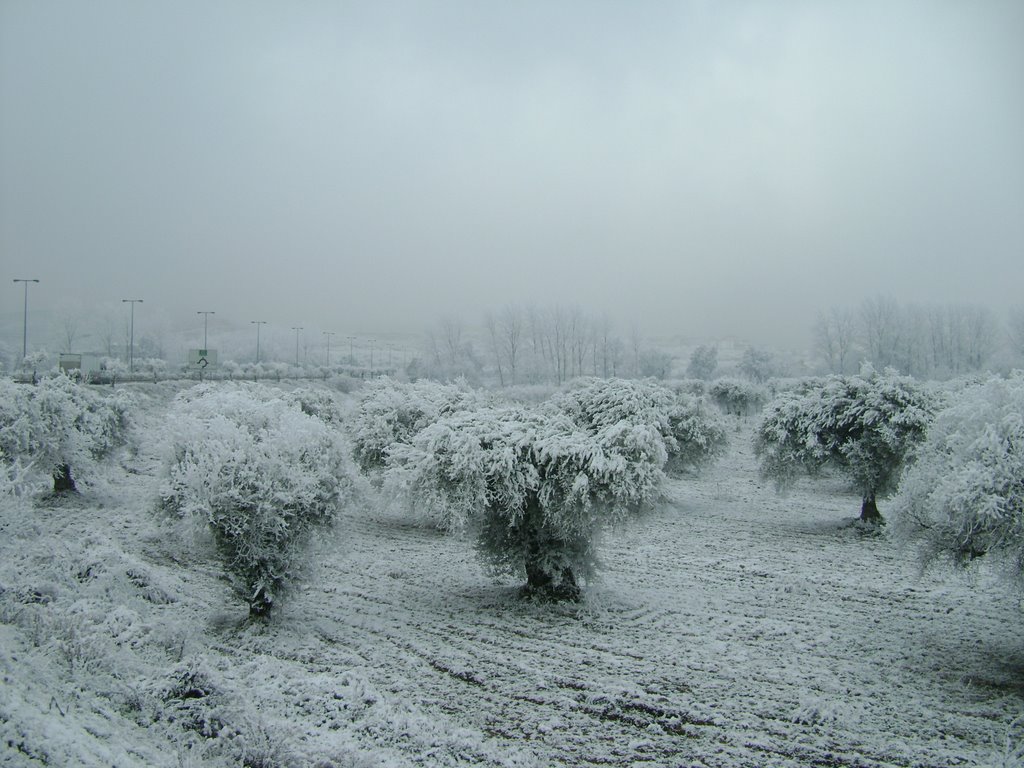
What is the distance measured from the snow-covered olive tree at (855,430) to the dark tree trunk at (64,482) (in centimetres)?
3284

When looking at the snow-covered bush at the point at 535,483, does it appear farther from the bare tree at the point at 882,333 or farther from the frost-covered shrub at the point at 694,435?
the bare tree at the point at 882,333

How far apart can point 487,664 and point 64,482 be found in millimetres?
25559

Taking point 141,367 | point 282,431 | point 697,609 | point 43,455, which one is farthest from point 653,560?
point 141,367

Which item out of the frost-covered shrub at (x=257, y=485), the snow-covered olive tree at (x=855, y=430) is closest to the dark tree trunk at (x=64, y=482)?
the frost-covered shrub at (x=257, y=485)

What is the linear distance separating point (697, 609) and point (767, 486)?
2688cm

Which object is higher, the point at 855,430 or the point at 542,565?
the point at 855,430

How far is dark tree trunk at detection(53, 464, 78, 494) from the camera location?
29.1 m

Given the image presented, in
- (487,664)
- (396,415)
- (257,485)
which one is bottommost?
(487,664)

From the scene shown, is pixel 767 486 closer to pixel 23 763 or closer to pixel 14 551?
pixel 14 551

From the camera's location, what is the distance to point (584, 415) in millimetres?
38281

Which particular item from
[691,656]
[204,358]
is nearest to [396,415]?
[691,656]

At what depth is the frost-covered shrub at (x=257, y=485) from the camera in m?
14.7

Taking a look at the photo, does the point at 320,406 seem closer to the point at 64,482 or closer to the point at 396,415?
the point at 396,415

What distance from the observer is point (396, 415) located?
31.3m
